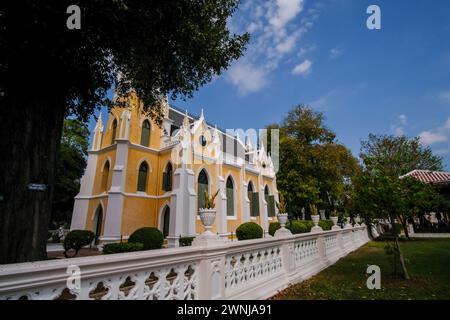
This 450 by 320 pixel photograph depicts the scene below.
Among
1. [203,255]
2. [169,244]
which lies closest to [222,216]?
[169,244]

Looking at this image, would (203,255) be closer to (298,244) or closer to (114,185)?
(298,244)

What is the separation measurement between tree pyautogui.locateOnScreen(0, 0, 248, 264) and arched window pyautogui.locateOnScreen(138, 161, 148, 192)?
1356cm

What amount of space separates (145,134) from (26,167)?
1823 cm

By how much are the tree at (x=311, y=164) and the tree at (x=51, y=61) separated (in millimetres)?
22210

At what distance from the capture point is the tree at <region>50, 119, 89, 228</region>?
92.8 ft

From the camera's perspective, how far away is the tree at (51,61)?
4469mm

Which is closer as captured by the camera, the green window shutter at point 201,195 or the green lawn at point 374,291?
the green lawn at point 374,291

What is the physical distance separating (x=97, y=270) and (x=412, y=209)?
909 cm

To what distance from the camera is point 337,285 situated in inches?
275

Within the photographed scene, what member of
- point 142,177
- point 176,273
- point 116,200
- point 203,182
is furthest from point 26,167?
point 203,182

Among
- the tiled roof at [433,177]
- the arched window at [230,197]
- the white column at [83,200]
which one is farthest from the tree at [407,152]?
the white column at [83,200]

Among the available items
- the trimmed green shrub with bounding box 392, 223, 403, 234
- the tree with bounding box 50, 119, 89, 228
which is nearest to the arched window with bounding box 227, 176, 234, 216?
the trimmed green shrub with bounding box 392, 223, 403, 234

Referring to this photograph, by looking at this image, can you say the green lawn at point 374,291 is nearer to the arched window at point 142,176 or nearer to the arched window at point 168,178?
the arched window at point 168,178

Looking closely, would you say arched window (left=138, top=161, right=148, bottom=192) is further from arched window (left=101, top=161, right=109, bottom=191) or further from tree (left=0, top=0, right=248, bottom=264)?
tree (left=0, top=0, right=248, bottom=264)
